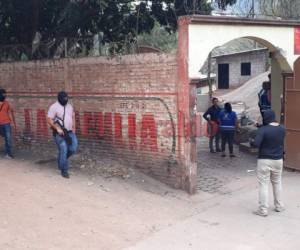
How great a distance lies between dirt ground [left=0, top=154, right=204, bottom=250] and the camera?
6.53m

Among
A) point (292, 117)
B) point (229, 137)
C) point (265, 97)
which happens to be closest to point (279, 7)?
point (265, 97)

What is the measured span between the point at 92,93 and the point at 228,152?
4.47 m

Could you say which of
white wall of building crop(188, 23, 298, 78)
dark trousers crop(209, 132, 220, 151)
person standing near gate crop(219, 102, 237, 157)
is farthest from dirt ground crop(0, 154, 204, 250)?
dark trousers crop(209, 132, 220, 151)

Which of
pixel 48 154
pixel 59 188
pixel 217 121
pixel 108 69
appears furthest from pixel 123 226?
pixel 217 121

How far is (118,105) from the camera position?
10.4m

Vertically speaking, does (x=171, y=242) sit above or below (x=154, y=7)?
below

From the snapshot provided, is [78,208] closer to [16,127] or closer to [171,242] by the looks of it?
[171,242]

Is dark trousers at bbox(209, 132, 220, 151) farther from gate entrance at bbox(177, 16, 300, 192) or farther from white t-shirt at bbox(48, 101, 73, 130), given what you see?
white t-shirt at bbox(48, 101, 73, 130)

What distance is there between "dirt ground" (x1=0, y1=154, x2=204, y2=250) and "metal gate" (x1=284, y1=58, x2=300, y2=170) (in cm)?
349

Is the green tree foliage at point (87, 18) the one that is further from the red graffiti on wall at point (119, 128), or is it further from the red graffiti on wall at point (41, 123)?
the red graffiti on wall at point (119, 128)

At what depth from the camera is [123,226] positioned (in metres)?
7.21

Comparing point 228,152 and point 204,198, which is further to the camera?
point 228,152

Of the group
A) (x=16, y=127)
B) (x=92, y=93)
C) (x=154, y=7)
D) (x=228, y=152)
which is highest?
(x=154, y=7)

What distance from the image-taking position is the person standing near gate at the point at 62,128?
9344 millimetres
